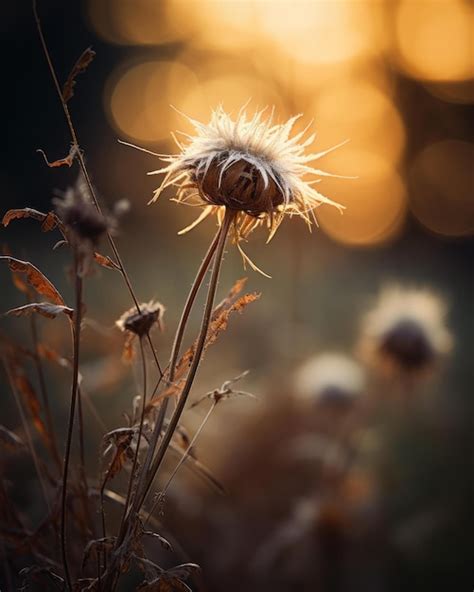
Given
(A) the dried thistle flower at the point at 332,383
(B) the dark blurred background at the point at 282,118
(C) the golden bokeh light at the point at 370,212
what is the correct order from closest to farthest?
(A) the dried thistle flower at the point at 332,383 → (B) the dark blurred background at the point at 282,118 → (C) the golden bokeh light at the point at 370,212

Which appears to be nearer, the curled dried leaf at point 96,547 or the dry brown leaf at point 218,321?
the curled dried leaf at point 96,547

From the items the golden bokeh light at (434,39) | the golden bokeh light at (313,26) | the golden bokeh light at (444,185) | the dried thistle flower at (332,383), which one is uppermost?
the golden bokeh light at (434,39)

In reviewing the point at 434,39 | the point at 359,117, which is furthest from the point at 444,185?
the point at 359,117

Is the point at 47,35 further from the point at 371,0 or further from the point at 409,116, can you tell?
the point at 409,116

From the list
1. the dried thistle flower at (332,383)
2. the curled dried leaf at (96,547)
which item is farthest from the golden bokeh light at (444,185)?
the curled dried leaf at (96,547)

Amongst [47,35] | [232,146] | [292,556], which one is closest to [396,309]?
[292,556]

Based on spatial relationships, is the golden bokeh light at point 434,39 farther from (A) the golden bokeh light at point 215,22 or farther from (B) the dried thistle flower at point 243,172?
(B) the dried thistle flower at point 243,172

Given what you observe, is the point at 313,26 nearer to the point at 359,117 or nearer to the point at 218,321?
the point at 359,117
